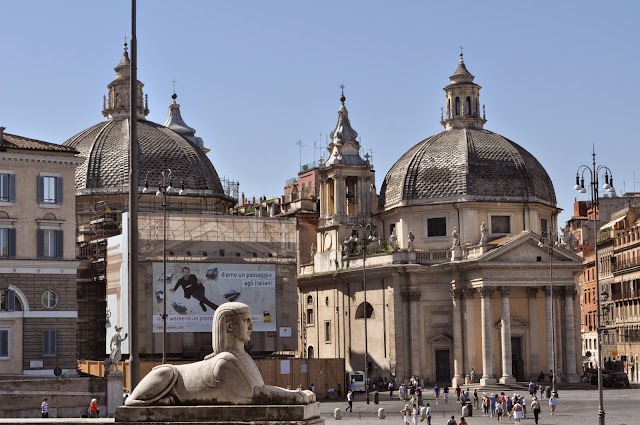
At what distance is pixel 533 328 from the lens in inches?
3127

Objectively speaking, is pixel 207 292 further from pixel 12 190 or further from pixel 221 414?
pixel 221 414

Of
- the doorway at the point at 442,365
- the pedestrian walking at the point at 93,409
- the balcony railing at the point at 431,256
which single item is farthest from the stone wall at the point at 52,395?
the balcony railing at the point at 431,256

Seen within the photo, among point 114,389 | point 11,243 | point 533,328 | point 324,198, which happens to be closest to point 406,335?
point 533,328

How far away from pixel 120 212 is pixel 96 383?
3082cm

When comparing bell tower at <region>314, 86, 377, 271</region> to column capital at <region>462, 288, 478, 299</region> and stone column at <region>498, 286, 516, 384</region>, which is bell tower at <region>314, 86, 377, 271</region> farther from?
stone column at <region>498, 286, 516, 384</region>

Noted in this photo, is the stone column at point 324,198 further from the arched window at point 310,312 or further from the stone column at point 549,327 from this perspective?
the stone column at point 549,327

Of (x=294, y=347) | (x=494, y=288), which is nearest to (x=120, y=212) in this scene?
(x=294, y=347)

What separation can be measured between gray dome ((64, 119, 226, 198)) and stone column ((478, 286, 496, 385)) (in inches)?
672

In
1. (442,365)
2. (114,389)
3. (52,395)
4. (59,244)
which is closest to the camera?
(52,395)

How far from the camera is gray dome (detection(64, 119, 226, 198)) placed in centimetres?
7856

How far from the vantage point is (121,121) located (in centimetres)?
8275

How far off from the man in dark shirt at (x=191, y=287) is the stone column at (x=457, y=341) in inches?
750

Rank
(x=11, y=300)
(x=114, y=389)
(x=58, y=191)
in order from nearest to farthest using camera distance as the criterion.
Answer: (x=114, y=389) → (x=11, y=300) → (x=58, y=191)

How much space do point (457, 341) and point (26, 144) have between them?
33490 mm
